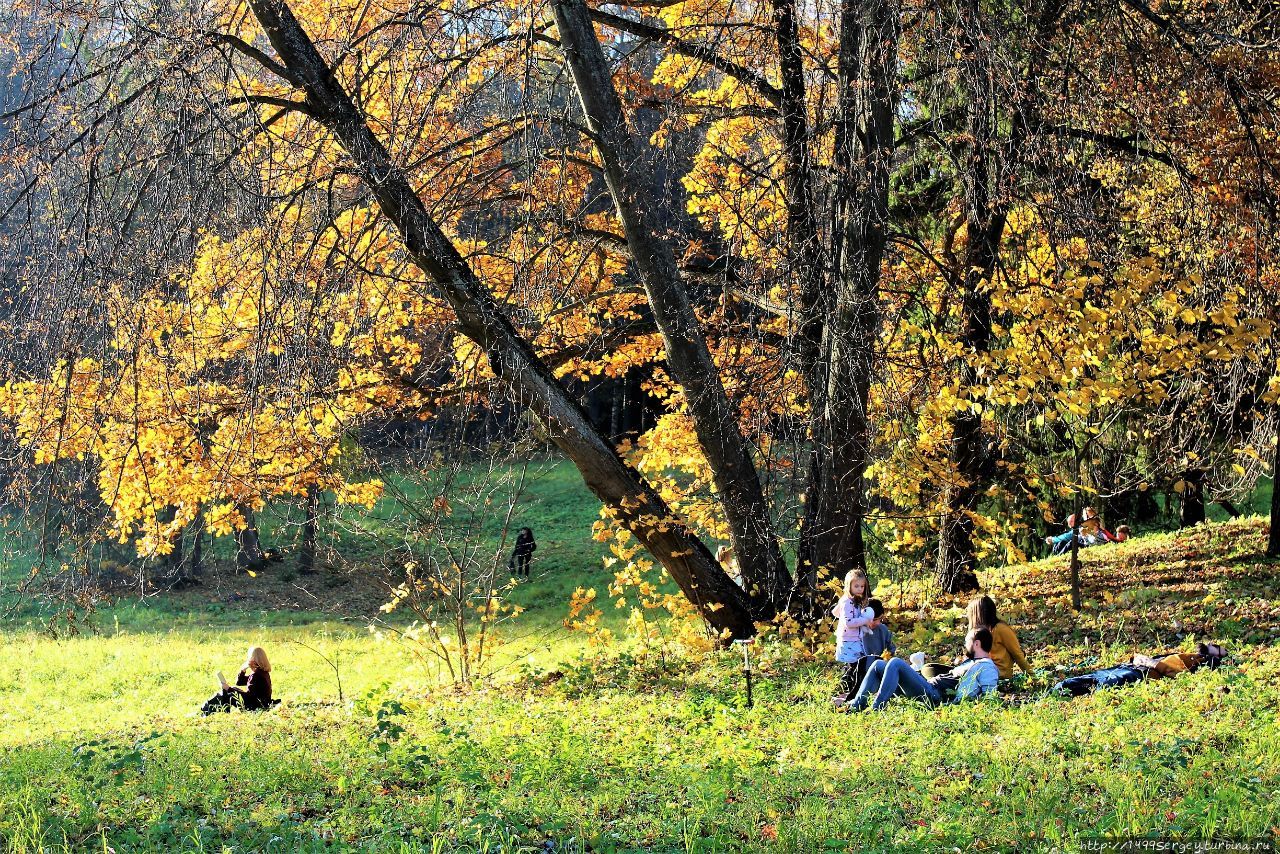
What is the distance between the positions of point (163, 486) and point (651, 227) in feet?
15.1

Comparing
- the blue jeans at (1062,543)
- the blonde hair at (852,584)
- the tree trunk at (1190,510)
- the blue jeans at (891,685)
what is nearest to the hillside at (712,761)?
the blue jeans at (891,685)

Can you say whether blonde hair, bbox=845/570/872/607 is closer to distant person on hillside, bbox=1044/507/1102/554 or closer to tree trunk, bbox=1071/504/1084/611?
tree trunk, bbox=1071/504/1084/611

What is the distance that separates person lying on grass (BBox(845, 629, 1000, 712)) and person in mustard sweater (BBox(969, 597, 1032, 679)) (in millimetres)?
125

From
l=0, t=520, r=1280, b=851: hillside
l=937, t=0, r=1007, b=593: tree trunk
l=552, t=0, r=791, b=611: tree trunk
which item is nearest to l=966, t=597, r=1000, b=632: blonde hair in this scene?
l=0, t=520, r=1280, b=851: hillside

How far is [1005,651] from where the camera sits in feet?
25.0

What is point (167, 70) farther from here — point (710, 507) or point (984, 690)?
point (984, 690)

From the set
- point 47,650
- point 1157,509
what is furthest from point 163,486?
point 1157,509

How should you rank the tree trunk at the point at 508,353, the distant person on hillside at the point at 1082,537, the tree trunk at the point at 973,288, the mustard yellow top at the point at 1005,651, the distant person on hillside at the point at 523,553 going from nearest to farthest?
the tree trunk at the point at 973,288, the tree trunk at the point at 508,353, the mustard yellow top at the point at 1005,651, the distant person on hillside at the point at 1082,537, the distant person on hillside at the point at 523,553

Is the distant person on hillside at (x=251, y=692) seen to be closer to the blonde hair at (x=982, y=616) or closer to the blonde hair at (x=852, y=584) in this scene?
the blonde hair at (x=852, y=584)

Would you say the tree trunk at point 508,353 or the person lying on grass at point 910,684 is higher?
the tree trunk at point 508,353

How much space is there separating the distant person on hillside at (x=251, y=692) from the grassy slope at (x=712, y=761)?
1.89ft

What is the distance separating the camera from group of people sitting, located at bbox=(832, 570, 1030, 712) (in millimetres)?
7258

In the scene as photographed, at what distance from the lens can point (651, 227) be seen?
8.83 m

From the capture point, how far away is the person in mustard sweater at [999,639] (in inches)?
299
